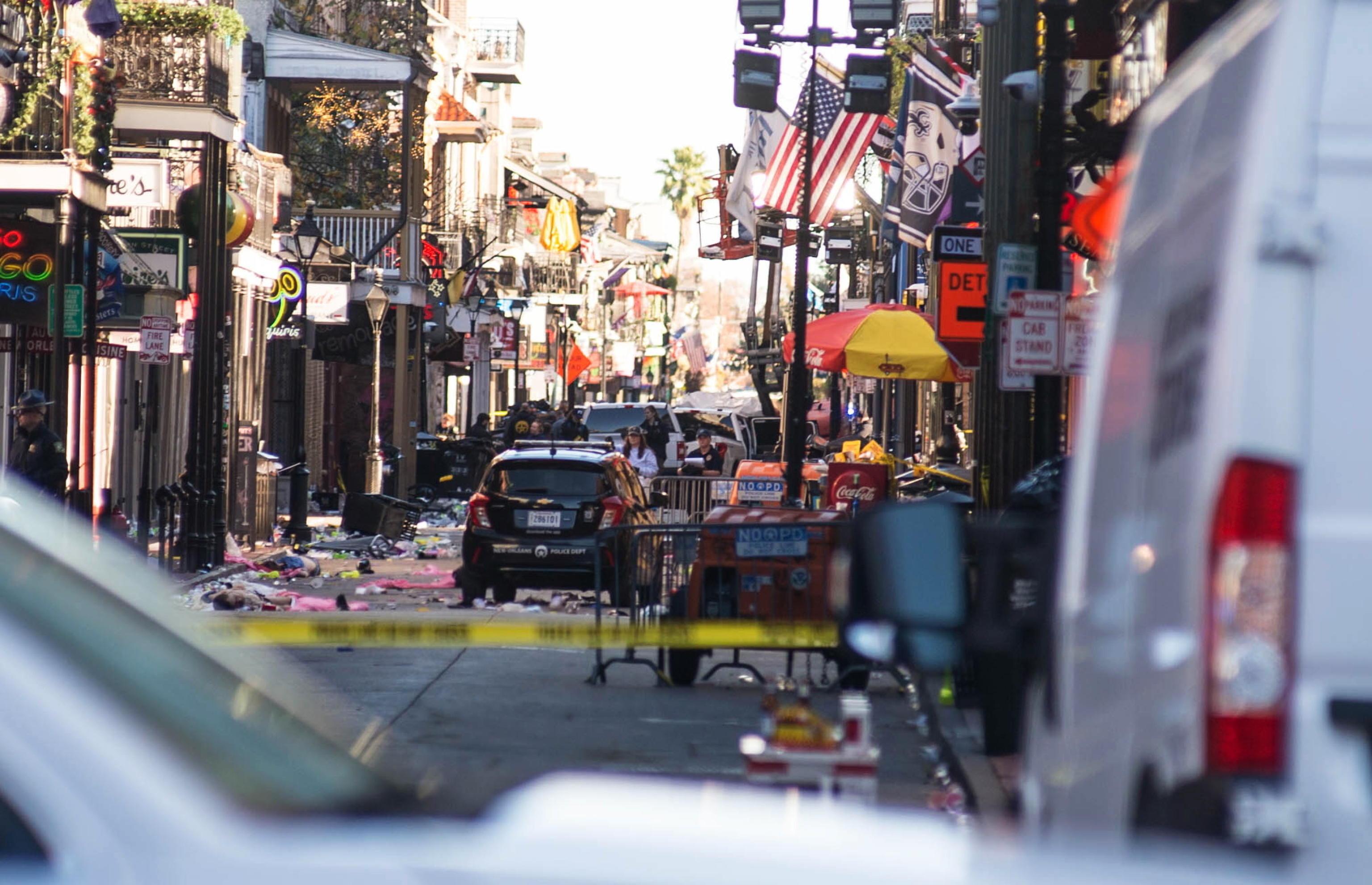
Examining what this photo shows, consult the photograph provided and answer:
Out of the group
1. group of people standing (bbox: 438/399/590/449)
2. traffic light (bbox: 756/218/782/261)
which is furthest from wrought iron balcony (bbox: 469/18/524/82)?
traffic light (bbox: 756/218/782/261)

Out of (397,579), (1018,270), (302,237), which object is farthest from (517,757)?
(302,237)

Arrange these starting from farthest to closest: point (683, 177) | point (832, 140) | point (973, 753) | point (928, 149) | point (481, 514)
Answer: point (683, 177) < point (832, 140) < point (928, 149) < point (481, 514) < point (973, 753)

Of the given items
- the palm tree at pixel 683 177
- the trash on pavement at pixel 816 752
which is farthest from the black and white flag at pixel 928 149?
the palm tree at pixel 683 177

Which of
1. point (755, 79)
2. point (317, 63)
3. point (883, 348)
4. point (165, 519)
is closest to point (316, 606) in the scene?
point (165, 519)

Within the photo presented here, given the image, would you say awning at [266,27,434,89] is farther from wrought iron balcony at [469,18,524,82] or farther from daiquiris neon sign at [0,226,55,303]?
wrought iron balcony at [469,18,524,82]

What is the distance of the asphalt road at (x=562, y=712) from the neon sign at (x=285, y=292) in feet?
52.7

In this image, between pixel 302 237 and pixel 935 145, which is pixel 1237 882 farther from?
pixel 302 237

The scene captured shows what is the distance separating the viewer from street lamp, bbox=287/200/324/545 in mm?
28094

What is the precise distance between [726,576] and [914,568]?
36.1 ft

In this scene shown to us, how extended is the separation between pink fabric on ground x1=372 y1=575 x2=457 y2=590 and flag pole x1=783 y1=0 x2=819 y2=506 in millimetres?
4186

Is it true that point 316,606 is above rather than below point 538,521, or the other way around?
below

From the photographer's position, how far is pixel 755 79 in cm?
2456

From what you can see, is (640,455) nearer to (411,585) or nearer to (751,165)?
(751,165)

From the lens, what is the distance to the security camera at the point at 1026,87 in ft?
44.5
